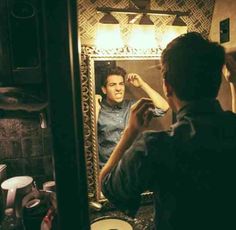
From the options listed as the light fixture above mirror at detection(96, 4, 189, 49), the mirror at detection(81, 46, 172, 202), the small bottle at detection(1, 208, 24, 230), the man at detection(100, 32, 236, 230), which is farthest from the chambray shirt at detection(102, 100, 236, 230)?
the light fixture above mirror at detection(96, 4, 189, 49)

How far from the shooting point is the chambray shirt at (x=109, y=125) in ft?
5.68

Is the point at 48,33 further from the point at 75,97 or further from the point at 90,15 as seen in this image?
the point at 90,15

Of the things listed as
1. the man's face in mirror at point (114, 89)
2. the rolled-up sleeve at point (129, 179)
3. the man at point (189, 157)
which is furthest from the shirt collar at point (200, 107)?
the man's face in mirror at point (114, 89)

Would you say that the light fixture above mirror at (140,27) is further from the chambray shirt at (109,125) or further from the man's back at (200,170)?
the man's back at (200,170)

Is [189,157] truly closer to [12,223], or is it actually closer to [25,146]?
[12,223]

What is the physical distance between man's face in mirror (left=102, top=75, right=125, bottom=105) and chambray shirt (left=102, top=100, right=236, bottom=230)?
848mm

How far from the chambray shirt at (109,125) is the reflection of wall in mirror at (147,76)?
69 mm

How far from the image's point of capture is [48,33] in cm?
75

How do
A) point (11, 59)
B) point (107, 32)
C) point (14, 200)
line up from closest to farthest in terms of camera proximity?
point (11, 59)
point (14, 200)
point (107, 32)

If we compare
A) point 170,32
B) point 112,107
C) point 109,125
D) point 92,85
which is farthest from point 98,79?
point 170,32

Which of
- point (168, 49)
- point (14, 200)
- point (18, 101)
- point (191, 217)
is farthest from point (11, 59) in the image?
point (191, 217)

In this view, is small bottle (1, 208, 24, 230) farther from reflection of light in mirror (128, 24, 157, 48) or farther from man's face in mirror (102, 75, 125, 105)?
reflection of light in mirror (128, 24, 157, 48)

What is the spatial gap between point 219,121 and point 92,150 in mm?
1025

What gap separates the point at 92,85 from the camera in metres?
1.67
